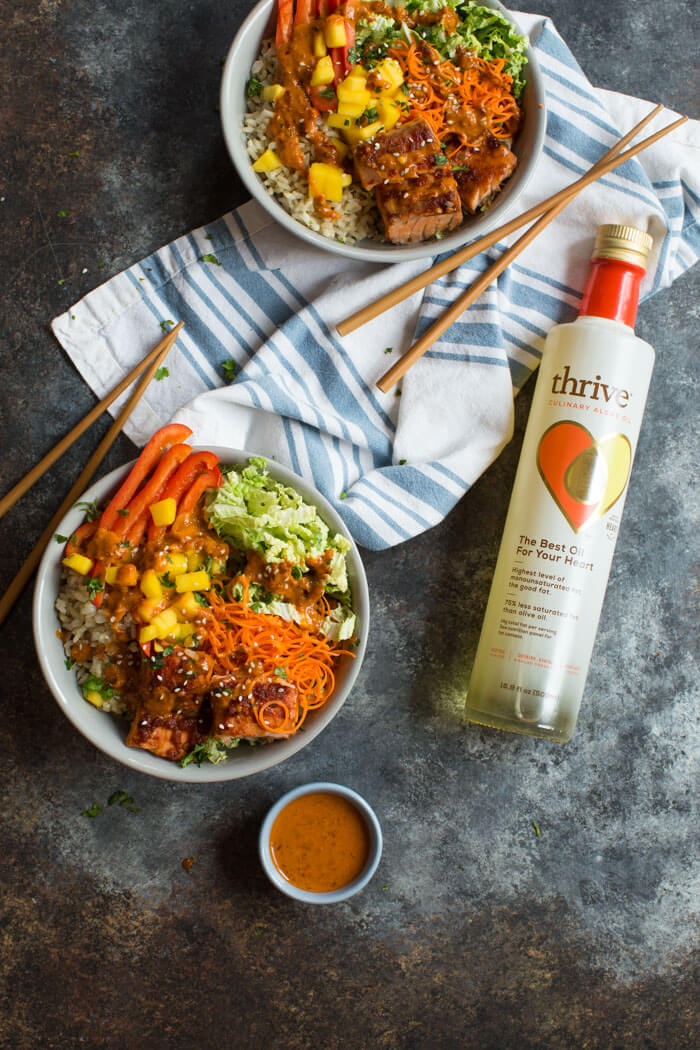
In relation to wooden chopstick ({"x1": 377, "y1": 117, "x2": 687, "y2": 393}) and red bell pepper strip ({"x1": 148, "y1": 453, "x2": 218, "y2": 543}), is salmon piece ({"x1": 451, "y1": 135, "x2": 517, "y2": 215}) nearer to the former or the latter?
wooden chopstick ({"x1": 377, "y1": 117, "x2": 687, "y2": 393})

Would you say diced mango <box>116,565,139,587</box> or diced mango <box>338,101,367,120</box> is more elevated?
diced mango <box>338,101,367,120</box>

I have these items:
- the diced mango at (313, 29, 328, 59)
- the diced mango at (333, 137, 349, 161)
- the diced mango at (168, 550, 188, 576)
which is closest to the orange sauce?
the diced mango at (168, 550, 188, 576)

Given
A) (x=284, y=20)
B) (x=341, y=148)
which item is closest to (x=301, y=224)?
(x=341, y=148)

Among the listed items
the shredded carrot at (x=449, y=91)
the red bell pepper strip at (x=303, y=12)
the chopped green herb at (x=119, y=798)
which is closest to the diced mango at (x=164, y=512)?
the chopped green herb at (x=119, y=798)

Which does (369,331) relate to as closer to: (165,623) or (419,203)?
(419,203)

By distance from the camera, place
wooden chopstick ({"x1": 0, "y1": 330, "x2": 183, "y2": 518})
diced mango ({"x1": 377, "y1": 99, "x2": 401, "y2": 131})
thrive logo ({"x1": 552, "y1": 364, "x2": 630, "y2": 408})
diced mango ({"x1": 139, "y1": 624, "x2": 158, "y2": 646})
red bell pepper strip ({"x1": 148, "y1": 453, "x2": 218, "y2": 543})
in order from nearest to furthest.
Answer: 1. diced mango ({"x1": 139, "y1": 624, "x2": 158, "y2": 646})
2. red bell pepper strip ({"x1": 148, "y1": 453, "x2": 218, "y2": 543})
3. diced mango ({"x1": 377, "y1": 99, "x2": 401, "y2": 131})
4. thrive logo ({"x1": 552, "y1": 364, "x2": 630, "y2": 408})
5. wooden chopstick ({"x1": 0, "y1": 330, "x2": 183, "y2": 518})

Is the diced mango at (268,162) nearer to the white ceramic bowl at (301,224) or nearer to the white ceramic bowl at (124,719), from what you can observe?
the white ceramic bowl at (301,224)

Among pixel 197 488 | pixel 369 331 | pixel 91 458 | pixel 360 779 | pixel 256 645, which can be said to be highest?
pixel 369 331
